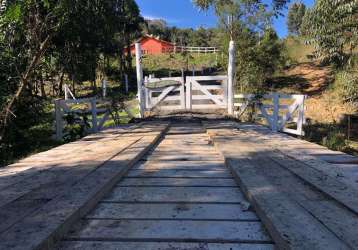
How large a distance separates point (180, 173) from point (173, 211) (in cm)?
134

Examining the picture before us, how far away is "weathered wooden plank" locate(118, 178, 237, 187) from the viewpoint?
159 inches

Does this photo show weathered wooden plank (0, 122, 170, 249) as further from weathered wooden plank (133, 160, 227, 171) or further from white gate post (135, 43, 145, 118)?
white gate post (135, 43, 145, 118)

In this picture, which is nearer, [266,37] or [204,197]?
[204,197]

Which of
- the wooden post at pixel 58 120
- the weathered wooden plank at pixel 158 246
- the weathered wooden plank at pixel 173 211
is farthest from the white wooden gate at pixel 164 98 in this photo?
the weathered wooden plank at pixel 158 246

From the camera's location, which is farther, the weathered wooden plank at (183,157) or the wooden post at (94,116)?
the wooden post at (94,116)

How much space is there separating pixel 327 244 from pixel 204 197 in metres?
1.48

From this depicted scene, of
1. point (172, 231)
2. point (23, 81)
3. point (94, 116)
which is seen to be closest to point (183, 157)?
point (172, 231)

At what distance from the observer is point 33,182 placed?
152 inches

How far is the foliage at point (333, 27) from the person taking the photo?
13.4 meters

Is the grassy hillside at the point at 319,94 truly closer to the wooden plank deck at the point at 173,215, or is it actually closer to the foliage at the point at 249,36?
the foliage at the point at 249,36

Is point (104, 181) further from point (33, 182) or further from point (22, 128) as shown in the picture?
point (22, 128)

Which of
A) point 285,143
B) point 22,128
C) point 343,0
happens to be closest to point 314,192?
point 285,143

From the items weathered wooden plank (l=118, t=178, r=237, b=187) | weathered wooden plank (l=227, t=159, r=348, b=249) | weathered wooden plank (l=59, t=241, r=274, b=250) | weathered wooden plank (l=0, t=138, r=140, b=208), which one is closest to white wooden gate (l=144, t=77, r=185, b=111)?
weathered wooden plank (l=0, t=138, r=140, b=208)

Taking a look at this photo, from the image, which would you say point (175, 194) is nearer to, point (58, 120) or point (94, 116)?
point (58, 120)
